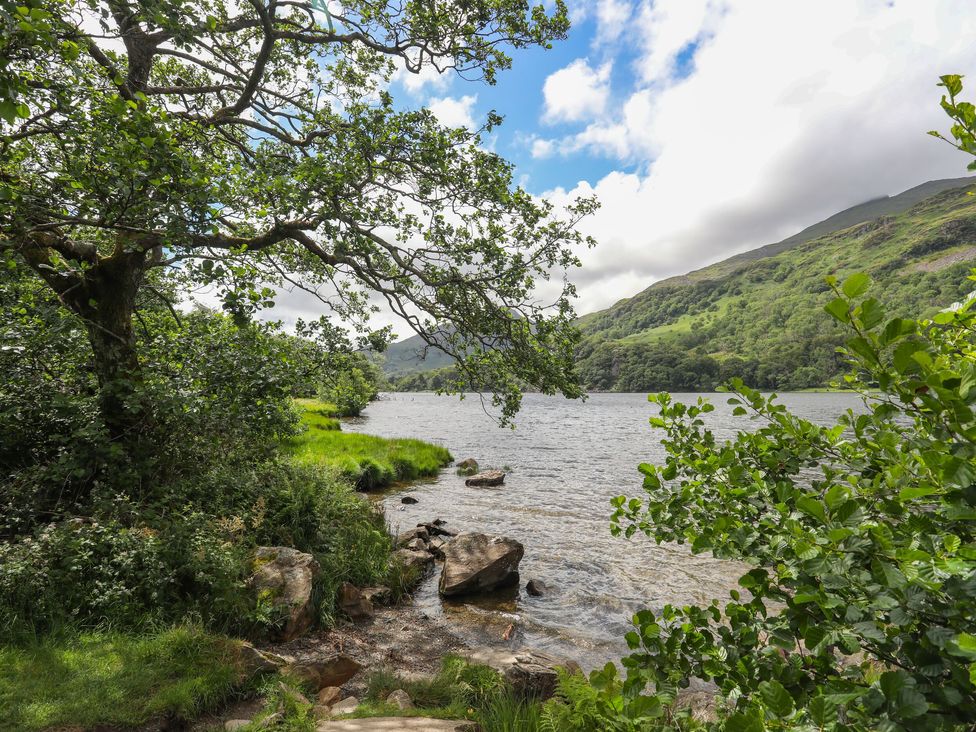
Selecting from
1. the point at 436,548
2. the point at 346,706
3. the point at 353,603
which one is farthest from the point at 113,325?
the point at 436,548

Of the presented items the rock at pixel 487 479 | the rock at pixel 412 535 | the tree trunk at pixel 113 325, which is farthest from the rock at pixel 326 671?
the rock at pixel 487 479

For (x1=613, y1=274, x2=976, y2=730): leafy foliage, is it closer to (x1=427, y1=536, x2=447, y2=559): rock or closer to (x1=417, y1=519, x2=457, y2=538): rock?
(x1=427, y1=536, x2=447, y2=559): rock

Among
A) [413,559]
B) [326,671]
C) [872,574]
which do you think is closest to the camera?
[872,574]

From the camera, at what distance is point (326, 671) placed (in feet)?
25.0

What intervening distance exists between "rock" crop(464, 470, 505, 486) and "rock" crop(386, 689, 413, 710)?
62.0 feet

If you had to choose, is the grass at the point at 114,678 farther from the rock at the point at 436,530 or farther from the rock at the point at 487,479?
the rock at the point at 487,479

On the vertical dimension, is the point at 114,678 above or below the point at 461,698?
above

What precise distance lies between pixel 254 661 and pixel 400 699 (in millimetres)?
2264

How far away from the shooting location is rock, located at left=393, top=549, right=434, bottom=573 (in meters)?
13.1

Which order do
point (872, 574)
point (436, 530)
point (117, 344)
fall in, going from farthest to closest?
1. point (436, 530)
2. point (117, 344)
3. point (872, 574)

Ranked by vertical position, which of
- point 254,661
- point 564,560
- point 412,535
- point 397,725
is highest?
point 254,661

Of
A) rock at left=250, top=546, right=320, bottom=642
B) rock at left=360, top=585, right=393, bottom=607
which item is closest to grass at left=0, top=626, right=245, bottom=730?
rock at left=250, top=546, right=320, bottom=642

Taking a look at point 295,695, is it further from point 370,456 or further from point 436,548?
point 370,456

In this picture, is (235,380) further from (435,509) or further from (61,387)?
(435,509)
